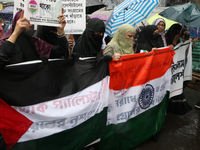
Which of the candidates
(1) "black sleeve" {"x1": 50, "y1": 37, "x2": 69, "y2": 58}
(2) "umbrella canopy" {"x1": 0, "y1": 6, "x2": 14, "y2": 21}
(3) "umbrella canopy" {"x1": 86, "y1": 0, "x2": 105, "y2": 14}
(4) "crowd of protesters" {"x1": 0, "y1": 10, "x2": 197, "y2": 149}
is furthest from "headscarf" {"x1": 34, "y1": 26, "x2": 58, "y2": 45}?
(2) "umbrella canopy" {"x1": 0, "y1": 6, "x2": 14, "y2": 21}

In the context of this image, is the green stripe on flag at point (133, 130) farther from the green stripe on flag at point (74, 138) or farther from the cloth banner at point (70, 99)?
the green stripe on flag at point (74, 138)

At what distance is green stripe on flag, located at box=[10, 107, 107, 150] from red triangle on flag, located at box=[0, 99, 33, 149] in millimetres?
86

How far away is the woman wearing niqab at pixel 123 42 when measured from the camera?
293 cm

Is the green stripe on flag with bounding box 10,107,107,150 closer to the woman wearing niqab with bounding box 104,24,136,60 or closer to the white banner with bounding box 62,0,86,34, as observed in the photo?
the woman wearing niqab with bounding box 104,24,136,60

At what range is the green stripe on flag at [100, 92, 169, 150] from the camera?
2645mm

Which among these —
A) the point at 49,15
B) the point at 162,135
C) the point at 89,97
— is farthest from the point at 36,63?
the point at 162,135

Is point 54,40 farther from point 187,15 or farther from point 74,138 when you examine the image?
point 187,15

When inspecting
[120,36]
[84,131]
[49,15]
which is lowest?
[84,131]

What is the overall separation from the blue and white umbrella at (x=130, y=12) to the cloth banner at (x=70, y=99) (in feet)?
5.75

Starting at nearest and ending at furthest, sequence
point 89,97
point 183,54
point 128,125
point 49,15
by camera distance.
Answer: point 49,15 → point 89,97 → point 128,125 → point 183,54

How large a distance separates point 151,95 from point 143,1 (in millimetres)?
2540

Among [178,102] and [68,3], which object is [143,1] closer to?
[68,3]

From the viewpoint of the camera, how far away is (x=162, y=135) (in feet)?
11.9

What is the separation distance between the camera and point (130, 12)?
4.62 m
